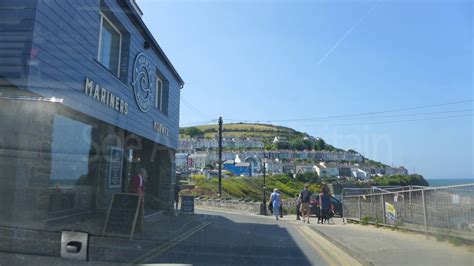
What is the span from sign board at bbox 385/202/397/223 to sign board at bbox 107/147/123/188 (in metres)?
9.29

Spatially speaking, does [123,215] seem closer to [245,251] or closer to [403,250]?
[245,251]

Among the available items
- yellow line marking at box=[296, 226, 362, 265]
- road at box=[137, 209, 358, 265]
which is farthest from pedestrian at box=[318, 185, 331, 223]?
road at box=[137, 209, 358, 265]

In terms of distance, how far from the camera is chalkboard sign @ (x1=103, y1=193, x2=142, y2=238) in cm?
1075

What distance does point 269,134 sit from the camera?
64500mm

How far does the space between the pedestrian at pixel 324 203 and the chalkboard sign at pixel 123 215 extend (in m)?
10.2

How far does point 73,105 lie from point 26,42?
212 centimetres

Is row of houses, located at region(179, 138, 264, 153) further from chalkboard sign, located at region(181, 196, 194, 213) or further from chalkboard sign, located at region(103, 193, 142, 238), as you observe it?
chalkboard sign, located at region(103, 193, 142, 238)

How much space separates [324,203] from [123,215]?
36.4 ft

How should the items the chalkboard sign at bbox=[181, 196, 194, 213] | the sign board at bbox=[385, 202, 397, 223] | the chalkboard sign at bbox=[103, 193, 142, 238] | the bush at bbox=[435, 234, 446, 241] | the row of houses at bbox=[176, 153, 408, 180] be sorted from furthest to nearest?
A: 1. the row of houses at bbox=[176, 153, 408, 180]
2. the chalkboard sign at bbox=[181, 196, 194, 213]
3. the sign board at bbox=[385, 202, 397, 223]
4. the bush at bbox=[435, 234, 446, 241]
5. the chalkboard sign at bbox=[103, 193, 142, 238]

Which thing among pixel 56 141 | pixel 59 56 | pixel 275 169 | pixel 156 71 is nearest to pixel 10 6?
pixel 59 56

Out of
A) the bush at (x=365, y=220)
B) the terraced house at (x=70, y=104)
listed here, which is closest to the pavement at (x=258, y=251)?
the terraced house at (x=70, y=104)

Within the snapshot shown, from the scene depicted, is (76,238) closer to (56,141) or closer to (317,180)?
(56,141)

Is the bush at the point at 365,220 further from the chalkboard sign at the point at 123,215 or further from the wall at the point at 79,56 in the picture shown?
the chalkboard sign at the point at 123,215

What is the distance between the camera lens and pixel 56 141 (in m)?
10.4
